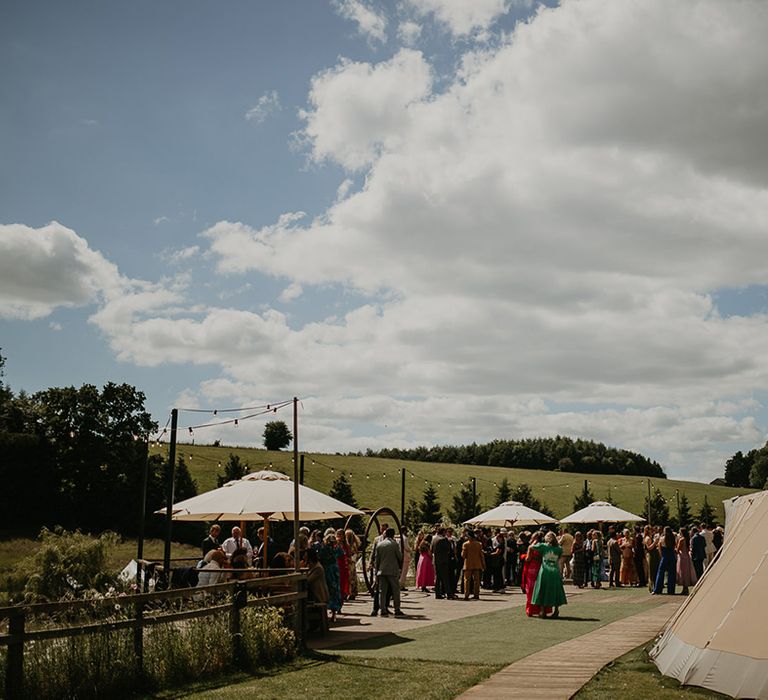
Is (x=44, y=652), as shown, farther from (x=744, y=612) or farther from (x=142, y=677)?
(x=744, y=612)

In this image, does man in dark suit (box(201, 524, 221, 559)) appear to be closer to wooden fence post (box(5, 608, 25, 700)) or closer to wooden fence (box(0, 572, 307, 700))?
wooden fence (box(0, 572, 307, 700))

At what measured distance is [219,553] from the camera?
15188mm

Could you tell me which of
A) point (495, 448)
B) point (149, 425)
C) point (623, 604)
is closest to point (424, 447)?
point (495, 448)

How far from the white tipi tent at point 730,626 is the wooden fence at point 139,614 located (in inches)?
200

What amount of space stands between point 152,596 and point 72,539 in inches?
798

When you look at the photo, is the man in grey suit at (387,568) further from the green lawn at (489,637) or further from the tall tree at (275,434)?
the tall tree at (275,434)

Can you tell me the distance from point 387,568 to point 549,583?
10.7 ft

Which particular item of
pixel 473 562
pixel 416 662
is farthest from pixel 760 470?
pixel 416 662

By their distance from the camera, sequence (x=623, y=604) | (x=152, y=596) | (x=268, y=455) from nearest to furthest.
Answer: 1. (x=152, y=596)
2. (x=623, y=604)
3. (x=268, y=455)

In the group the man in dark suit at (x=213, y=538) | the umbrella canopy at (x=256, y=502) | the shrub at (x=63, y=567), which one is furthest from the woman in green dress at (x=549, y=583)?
the shrub at (x=63, y=567)

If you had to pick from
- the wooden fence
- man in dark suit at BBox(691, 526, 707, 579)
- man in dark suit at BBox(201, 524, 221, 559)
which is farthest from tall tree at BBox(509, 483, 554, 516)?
the wooden fence

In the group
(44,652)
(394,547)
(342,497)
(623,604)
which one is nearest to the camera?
(44,652)

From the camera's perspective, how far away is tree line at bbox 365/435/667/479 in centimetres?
10494

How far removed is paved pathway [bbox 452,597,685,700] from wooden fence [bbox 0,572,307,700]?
3354 millimetres
